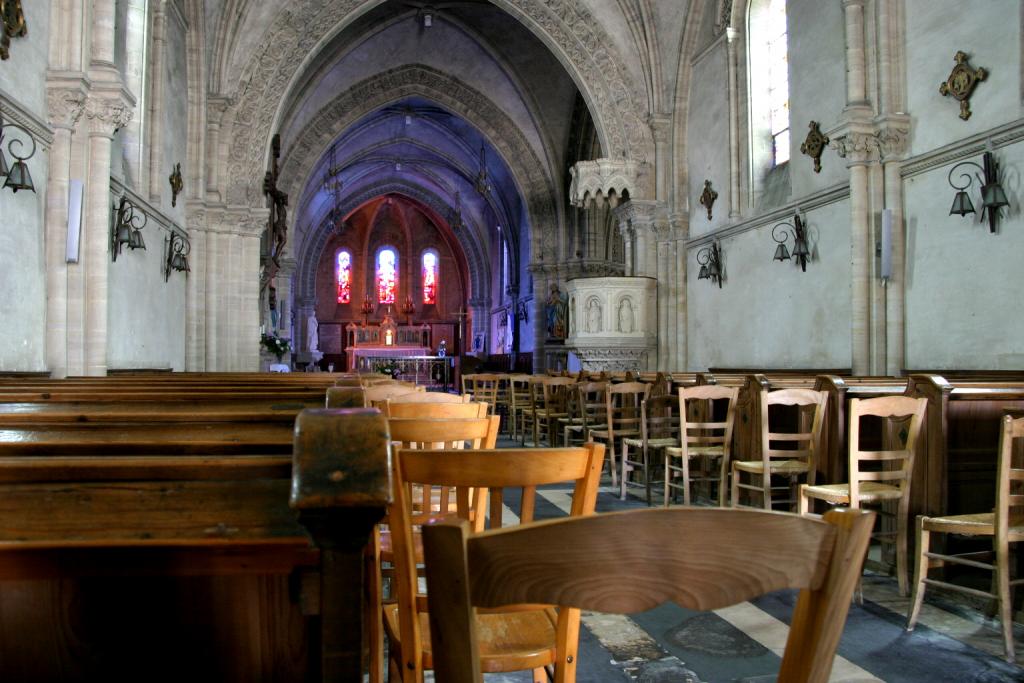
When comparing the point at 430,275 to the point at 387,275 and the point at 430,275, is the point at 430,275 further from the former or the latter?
the point at 387,275

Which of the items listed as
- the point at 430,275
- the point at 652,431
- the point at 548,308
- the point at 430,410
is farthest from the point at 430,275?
the point at 430,410

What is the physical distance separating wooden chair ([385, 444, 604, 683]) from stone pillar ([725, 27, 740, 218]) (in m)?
11.3

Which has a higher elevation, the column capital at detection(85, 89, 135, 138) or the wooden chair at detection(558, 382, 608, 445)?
the column capital at detection(85, 89, 135, 138)

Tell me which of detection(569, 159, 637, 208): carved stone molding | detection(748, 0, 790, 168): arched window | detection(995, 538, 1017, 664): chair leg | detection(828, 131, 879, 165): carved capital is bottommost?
detection(995, 538, 1017, 664): chair leg

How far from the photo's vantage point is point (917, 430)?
4191mm

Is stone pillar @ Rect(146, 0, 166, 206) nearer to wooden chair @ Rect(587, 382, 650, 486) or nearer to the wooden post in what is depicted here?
wooden chair @ Rect(587, 382, 650, 486)

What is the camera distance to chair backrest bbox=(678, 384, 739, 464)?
227 inches

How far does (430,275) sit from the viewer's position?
37781 millimetres

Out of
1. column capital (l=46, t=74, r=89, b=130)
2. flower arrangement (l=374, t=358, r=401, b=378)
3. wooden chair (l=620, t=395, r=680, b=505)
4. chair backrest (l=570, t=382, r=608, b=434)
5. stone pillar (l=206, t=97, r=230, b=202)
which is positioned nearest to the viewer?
wooden chair (l=620, t=395, r=680, b=505)

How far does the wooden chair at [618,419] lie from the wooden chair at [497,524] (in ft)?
13.5

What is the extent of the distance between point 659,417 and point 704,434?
509 millimetres

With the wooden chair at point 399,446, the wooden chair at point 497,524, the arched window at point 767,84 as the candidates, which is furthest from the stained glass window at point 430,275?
the wooden chair at point 497,524

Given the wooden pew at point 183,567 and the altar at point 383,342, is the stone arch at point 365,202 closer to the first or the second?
the altar at point 383,342

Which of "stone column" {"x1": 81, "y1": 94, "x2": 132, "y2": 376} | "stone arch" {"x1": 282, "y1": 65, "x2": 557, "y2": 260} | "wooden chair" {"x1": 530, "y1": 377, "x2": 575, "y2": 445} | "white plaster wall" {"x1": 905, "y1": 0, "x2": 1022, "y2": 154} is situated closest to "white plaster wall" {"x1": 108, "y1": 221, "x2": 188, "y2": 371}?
"stone column" {"x1": 81, "y1": 94, "x2": 132, "y2": 376}
